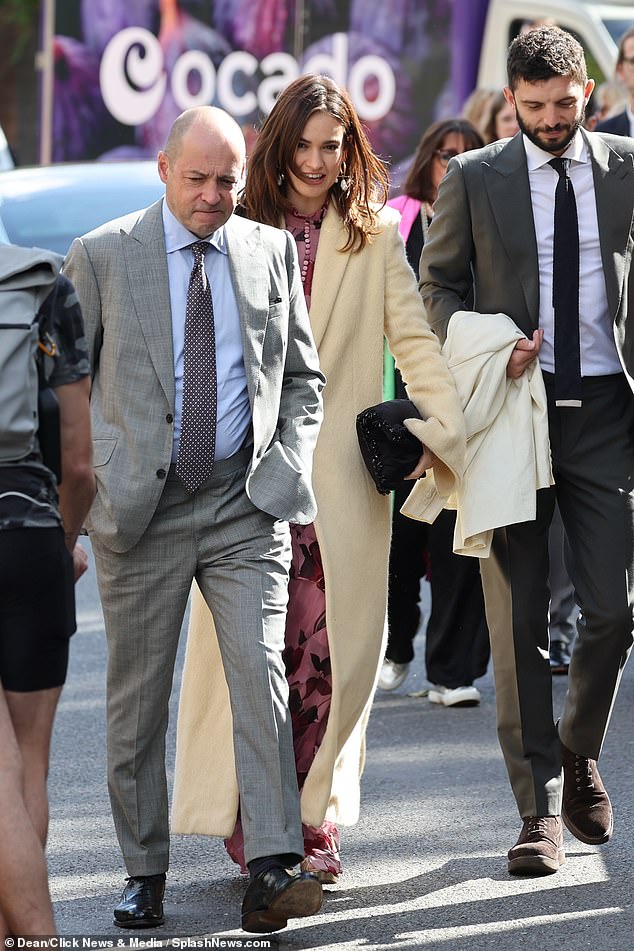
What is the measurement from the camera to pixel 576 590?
499cm

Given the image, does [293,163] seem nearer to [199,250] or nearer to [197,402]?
[199,250]

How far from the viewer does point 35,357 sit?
3.62 meters

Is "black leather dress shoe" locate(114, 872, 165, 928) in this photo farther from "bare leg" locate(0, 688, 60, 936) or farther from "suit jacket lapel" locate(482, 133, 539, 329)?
"suit jacket lapel" locate(482, 133, 539, 329)

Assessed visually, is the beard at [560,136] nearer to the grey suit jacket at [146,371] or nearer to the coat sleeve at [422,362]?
the coat sleeve at [422,362]

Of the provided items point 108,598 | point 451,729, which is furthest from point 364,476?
point 451,729

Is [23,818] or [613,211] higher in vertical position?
[613,211]

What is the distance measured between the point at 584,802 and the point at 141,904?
135 centimetres

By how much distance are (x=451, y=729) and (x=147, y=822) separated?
2365 millimetres

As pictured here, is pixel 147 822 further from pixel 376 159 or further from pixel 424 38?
pixel 424 38

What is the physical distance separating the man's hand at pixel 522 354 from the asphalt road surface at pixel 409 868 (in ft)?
4.59

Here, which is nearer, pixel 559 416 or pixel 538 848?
pixel 538 848

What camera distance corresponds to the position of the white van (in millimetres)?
14172

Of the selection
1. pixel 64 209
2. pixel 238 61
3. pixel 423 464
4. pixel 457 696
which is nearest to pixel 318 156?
pixel 423 464

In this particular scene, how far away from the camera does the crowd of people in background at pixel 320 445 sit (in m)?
4.38
